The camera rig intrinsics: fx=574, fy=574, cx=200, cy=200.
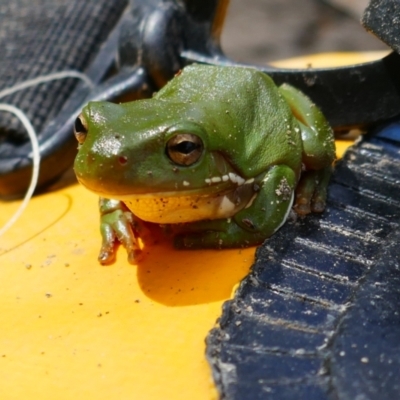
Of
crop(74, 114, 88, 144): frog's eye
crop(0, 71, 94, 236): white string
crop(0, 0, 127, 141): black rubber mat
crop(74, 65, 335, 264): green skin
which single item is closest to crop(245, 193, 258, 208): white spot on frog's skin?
crop(74, 65, 335, 264): green skin

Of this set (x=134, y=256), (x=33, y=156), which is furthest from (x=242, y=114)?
(x=33, y=156)

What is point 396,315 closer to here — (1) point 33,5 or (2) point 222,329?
(2) point 222,329

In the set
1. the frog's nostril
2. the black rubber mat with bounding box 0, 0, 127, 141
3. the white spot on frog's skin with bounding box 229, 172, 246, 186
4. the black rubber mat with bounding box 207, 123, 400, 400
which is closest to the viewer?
the black rubber mat with bounding box 207, 123, 400, 400

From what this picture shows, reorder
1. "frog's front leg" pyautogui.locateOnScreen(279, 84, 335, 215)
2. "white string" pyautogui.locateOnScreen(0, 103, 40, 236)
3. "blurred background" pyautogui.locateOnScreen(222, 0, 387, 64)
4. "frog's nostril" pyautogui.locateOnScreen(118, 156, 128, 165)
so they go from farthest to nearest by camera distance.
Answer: "blurred background" pyautogui.locateOnScreen(222, 0, 387, 64) → "white string" pyautogui.locateOnScreen(0, 103, 40, 236) → "frog's front leg" pyautogui.locateOnScreen(279, 84, 335, 215) → "frog's nostril" pyautogui.locateOnScreen(118, 156, 128, 165)

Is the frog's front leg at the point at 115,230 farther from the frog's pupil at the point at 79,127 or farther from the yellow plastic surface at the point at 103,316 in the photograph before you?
the frog's pupil at the point at 79,127

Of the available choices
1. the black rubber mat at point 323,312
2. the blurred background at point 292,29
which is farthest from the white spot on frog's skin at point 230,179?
the blurred background at point 292,29

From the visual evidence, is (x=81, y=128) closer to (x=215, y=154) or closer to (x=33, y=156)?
(x=215, y=154)

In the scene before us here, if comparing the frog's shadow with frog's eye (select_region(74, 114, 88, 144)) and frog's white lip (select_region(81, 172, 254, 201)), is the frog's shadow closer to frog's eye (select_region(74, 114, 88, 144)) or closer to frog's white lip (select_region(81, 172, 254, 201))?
frog's white lip (select_region(81, 172, 254, 201))

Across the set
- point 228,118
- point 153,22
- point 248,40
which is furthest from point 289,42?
point 228,118
